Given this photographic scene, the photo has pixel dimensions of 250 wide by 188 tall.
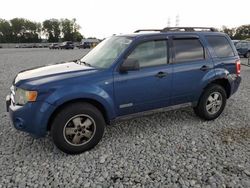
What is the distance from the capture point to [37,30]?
91938mm

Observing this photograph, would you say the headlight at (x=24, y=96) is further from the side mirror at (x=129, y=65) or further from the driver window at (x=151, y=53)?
the driver window at (x=151, y=53)

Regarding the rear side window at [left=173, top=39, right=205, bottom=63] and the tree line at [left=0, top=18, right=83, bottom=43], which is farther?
the tree line at [left=0, top=18, right=83, bottom=43]

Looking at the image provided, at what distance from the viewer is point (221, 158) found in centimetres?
333

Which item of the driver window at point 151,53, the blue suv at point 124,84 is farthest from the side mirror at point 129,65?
the driver window at point 151,53

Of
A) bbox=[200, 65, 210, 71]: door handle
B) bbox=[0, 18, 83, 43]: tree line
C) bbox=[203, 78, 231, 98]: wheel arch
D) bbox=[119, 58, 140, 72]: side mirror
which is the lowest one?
bbox=[203, 78, 231, 98]: wheel arch

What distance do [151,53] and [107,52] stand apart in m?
0.79

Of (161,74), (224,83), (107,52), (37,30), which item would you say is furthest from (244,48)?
(37,30)

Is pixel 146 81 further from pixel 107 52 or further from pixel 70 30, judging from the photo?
pixel 70 30

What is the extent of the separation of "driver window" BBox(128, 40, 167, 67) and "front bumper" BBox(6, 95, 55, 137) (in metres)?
1.55

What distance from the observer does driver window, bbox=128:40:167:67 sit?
149 inches

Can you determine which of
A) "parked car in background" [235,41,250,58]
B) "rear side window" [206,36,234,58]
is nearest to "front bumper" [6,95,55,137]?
"rear side window" [206,36,234,58]

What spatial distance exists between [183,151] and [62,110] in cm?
193

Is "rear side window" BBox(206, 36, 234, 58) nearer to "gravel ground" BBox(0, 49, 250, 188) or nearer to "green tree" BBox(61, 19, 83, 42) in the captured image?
"gravel ground" BBox(0, 49, 250, 188)

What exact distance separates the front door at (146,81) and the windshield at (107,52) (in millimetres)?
227
